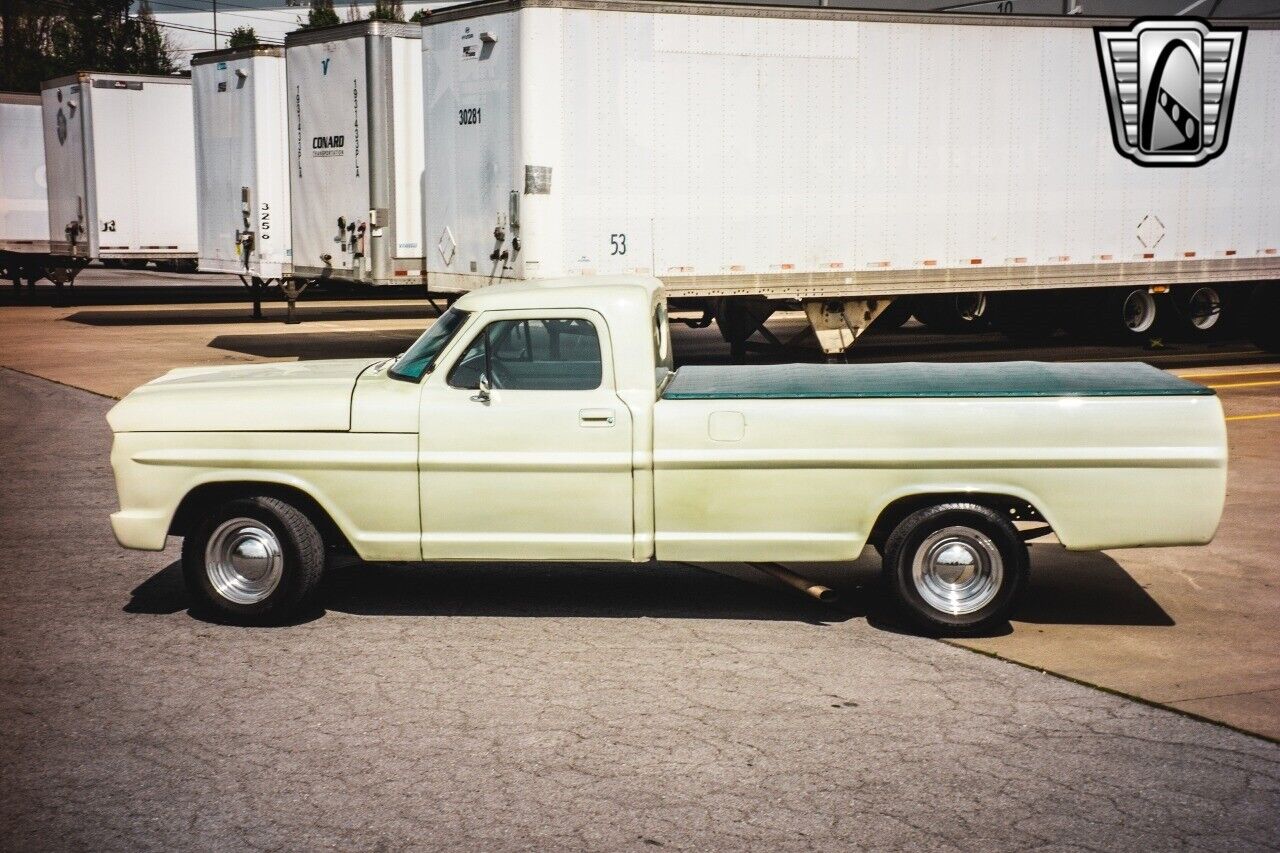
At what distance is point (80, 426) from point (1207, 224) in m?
13.3

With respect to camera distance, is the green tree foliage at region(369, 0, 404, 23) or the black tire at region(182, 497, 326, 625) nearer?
the black tire at region(182, 497, 326, 625)

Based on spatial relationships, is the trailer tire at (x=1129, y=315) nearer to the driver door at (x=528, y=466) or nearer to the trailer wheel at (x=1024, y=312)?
the trailer wheel at (x=1024, y=312)

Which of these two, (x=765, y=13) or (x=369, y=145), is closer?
(x=765, y=13)

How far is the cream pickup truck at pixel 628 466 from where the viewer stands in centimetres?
677

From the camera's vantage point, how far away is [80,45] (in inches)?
2231

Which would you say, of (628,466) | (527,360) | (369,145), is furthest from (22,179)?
(628,466)

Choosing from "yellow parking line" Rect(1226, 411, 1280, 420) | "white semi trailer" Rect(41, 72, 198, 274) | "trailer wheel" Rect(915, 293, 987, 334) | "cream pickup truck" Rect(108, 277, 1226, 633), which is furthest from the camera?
"white semi trailer" Rect(41, 72, 198, 274)

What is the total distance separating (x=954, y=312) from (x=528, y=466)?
14950 millimetres

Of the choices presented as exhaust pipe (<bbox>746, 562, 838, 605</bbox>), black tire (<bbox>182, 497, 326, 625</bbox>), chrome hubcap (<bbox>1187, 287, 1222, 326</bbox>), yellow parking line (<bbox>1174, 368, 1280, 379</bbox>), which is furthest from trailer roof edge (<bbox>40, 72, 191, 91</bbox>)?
exhaust pipe (<bbox>746, 562, 838, 605</bbox>)

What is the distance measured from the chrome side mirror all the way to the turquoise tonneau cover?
0.87 m

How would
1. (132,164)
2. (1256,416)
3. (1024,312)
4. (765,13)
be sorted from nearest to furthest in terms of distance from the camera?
(1256,416) < (765,13) < (1024,312) < (132,164)

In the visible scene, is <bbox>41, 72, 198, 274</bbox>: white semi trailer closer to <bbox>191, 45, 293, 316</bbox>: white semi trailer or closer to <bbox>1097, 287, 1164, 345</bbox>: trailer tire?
<bbox>191, 45, 293, 316</bbox>: white semi trailer

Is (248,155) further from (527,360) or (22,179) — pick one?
(527,360)

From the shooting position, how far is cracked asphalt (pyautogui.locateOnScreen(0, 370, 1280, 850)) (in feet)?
15.9
